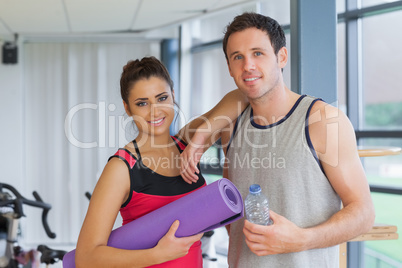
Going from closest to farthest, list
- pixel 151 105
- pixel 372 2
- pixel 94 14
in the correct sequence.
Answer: pixel 151 105 < pixel 372 2 < pixel 94 14

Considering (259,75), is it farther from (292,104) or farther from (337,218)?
(337,218)

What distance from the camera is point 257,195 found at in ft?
3.64

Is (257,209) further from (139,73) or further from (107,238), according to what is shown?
(139,73)

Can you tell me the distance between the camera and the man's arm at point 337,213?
1048 millimetres

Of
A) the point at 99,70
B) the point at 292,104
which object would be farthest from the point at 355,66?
the point at 99,70

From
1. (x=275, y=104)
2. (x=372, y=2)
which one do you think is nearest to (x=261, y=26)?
(x=275, y=104)

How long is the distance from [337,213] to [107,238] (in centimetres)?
65

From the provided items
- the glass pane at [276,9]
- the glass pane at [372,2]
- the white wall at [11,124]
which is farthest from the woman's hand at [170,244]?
the white wall at [11,124]

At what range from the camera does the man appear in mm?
1097

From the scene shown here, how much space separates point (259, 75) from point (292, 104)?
139 mm

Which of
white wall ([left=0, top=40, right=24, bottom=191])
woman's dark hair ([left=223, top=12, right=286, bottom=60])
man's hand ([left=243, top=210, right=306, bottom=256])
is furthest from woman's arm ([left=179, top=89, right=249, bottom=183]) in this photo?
white wall ([left=0, top=40, right=24, bottom=191])

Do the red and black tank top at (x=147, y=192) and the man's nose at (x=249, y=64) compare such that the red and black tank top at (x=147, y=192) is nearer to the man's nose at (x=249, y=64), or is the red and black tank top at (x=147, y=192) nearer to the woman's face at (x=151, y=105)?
the woman's face at (x=151, y=105)

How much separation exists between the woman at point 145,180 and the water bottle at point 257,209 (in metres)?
0.17

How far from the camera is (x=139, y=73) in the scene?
1359mm
